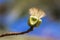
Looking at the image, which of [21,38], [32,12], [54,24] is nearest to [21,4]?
[54,24]

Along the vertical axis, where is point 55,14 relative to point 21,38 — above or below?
above

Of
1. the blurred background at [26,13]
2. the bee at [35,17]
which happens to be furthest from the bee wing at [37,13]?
the blurred background at [26,13]

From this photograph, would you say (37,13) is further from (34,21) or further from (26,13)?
(26,13)

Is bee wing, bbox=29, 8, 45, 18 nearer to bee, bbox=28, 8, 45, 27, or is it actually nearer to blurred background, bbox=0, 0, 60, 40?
bee, bbox=28, 8, 45, 27

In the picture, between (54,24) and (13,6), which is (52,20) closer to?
(54,24)

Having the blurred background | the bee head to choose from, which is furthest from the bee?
the blurred background

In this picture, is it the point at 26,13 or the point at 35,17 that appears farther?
the point at 26,13

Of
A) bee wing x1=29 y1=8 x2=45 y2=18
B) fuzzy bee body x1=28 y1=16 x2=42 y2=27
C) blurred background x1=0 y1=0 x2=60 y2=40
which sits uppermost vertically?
blurred background x1=0 y1=0 x2=60 y2=40

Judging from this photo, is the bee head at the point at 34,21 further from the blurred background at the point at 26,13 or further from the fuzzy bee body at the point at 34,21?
the blurred background at the point at 26,13

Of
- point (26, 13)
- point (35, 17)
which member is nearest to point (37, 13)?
point (35, 17)
